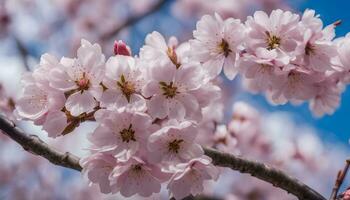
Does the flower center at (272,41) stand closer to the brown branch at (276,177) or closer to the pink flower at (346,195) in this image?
the brown branch at (276,177)

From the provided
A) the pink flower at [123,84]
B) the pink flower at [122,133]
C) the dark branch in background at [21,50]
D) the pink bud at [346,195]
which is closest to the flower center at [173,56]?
the pink flower at [123,84]

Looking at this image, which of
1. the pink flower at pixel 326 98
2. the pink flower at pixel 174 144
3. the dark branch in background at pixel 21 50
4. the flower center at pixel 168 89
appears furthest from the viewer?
the dark branch in background at pixel 21 50

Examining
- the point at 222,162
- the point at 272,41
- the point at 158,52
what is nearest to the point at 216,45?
the point at 272,41

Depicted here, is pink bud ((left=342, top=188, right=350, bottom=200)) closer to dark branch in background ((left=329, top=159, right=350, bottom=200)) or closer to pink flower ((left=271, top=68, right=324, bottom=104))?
dark branch in background ((left=329, top=159, right=350, bottom=200))

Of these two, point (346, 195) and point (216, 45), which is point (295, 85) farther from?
point (346, 195)

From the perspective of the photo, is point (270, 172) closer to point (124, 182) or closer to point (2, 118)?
point (124, 182)

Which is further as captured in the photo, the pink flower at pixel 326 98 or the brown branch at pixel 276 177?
the pink flower at pixel 326 98
